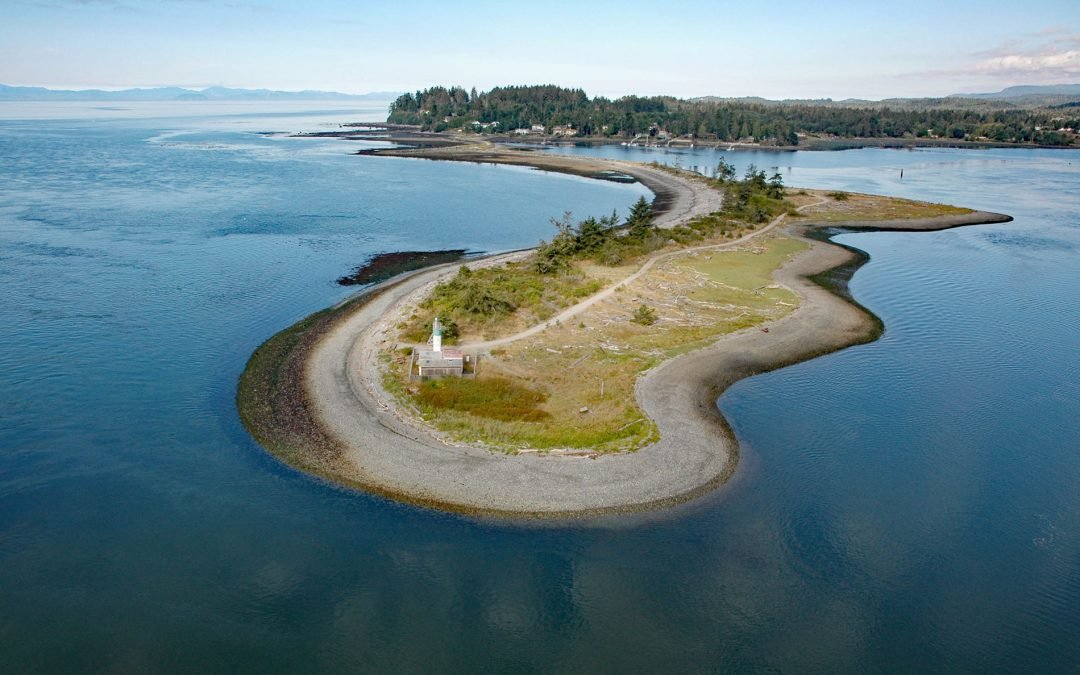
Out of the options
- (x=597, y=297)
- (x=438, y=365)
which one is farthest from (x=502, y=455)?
(x=597, y=297)

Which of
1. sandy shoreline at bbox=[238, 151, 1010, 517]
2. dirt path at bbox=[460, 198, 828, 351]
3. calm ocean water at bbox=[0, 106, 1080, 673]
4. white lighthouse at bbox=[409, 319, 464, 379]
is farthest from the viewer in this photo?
dirt path at bbox=[460, 198, 828, 351]

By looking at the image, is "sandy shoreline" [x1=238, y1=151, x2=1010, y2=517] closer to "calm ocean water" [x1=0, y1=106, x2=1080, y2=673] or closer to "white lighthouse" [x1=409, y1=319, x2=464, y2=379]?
"calm ocean water" [x1=0, y1=106, x2=1080, y2=673]

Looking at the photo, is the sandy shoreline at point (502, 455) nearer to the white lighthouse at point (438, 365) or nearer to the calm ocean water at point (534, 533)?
the calm ocean water at point (534, 533)

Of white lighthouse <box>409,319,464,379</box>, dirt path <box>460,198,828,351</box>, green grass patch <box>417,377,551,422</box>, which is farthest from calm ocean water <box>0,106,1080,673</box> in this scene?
dirt path <box>460,198,828,351</box>

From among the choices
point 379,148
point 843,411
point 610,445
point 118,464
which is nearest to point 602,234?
point 843,411

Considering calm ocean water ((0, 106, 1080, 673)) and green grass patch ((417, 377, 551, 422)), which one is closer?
calm ocean water ((0, 106, 1080, 673))

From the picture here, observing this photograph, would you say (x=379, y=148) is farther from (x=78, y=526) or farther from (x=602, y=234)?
(x=78, y=526)

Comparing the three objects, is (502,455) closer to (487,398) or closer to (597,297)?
(487,398)
